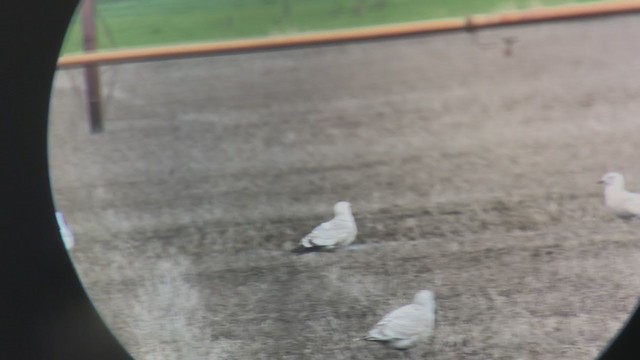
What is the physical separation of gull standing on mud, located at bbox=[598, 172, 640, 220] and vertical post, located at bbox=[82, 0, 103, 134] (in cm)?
88

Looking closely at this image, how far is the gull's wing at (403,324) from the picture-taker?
3.30 ft

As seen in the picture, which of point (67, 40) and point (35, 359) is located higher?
point (67, 40)

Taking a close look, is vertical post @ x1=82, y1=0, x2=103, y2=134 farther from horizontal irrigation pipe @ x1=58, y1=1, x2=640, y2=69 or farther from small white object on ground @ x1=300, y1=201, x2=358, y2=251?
small white object on ground @ x1=300, y1=201, x2=358, y2=251

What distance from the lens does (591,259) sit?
3.48 ft

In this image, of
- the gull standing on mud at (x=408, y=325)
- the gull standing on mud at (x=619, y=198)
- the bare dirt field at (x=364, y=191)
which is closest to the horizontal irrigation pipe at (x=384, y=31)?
the bare dirt field at (x=364, y=191)

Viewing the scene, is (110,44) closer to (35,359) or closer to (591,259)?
(35,359)

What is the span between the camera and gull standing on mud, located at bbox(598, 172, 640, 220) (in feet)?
3.51

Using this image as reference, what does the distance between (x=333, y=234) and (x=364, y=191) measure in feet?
0.36

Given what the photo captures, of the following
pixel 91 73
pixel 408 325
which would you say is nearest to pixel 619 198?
pixel 408 325

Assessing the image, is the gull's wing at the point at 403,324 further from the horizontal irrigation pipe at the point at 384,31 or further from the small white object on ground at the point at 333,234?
the horizontal irrigation pipe at the point at 384,31

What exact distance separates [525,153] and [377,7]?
1.23ft

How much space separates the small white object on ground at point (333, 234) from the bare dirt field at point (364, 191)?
2 centimetres

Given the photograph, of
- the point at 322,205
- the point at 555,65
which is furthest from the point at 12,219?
the point at 555,65

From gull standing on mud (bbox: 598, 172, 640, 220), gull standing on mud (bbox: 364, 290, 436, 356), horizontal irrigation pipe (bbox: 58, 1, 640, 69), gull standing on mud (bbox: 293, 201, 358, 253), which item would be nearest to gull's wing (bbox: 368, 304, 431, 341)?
gull standing on mud (bbox: 364, 290, 436, 356)
